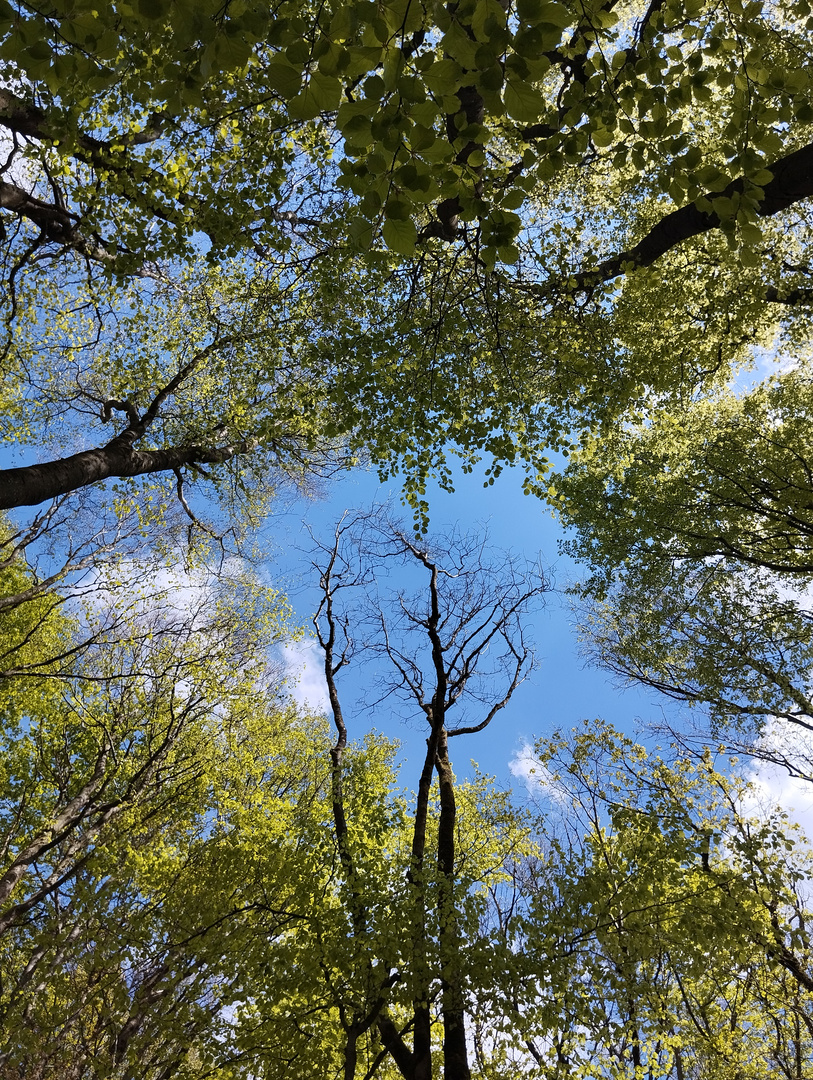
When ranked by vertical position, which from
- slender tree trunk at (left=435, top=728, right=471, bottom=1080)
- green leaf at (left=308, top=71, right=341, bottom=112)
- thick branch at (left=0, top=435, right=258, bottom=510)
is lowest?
slender tree trunk at (left=435, top=728, right=471, bottom=1080)

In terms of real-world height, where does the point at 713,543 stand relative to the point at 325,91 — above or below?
above

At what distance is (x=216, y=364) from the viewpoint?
32.1 feet

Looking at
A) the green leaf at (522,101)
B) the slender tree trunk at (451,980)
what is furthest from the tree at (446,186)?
the slender tree trunk at (451,980)

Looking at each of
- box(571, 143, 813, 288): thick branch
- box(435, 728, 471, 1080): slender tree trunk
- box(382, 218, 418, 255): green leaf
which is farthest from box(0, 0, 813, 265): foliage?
box(435, 728, 471, 1080): slender tree trunk

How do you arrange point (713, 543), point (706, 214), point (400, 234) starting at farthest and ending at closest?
point (713, 543), point (706, 214), point (400, 234)

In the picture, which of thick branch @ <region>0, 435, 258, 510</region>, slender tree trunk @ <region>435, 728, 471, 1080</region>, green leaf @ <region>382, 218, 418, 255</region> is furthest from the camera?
thick branch @ <region>0, 435, 258, 510</region>

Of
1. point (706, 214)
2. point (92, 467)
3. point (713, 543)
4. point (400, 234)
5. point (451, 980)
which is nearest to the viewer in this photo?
point (400, 234)

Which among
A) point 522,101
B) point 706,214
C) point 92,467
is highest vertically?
point 92,467

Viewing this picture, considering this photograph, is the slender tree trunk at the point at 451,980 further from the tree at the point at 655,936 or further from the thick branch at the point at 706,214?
the thick branch at the point at 706,214

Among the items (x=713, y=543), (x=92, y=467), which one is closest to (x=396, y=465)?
(x=92, y=467)

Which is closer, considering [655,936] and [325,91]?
[325,91]

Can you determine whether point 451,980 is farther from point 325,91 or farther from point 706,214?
point 706,214

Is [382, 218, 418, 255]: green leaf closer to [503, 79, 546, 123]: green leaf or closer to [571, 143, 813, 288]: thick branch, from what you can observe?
[503, 79, 546, 123]: green leaf

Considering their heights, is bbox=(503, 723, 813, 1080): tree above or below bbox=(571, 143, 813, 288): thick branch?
below
